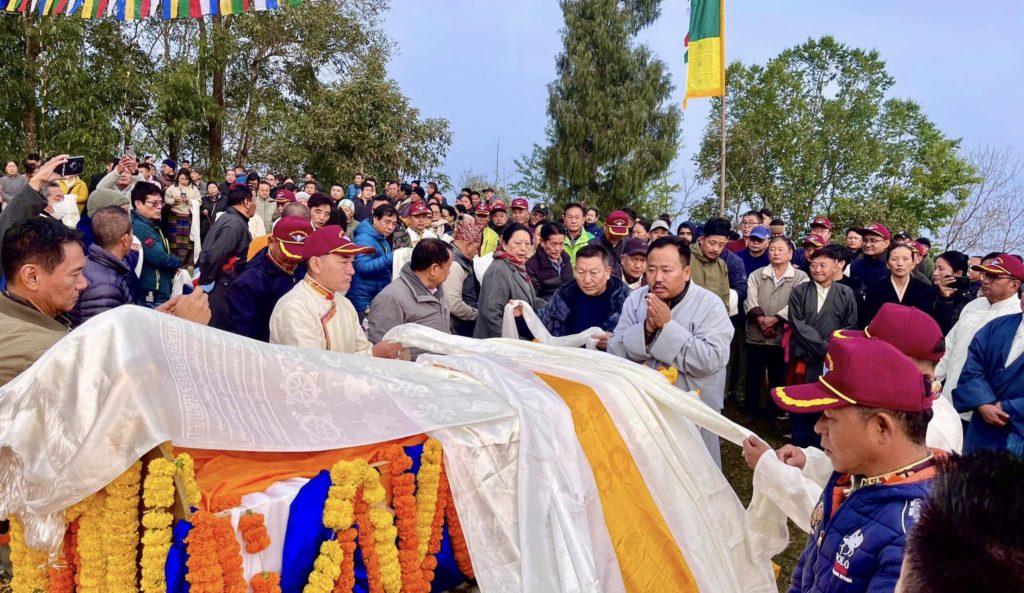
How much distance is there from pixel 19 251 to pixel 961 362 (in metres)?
4.84

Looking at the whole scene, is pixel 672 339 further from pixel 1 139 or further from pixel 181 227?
pixel 1 139

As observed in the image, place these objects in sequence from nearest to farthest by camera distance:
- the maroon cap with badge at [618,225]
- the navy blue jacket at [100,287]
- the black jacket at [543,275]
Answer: the navy blue jacket at [100,287]
the black jacket at [543,275]
the maroon cap with badge at [618,225]

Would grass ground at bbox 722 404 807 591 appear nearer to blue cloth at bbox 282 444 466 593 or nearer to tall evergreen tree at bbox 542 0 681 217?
blue cloth at bbox 282 444 466 593

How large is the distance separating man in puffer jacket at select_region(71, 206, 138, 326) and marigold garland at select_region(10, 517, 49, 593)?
5.10 feet

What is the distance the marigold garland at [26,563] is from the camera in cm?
238

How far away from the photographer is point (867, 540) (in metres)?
1.52

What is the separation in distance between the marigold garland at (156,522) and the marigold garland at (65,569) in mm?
276

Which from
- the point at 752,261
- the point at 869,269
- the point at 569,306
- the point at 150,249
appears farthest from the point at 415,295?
the point at 869,269

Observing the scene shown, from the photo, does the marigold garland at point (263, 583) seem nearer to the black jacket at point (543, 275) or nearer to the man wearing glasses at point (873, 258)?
the black jacket at point (543, 275)

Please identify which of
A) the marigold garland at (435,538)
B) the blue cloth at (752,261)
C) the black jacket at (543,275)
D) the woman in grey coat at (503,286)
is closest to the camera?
the marigold garland at (435,538)

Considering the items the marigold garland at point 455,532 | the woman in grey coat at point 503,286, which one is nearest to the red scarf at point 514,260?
the woman in grey coat at point 503,286

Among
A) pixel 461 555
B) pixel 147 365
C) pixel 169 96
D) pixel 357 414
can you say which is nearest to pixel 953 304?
pixel 461 555

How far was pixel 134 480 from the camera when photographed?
222cm

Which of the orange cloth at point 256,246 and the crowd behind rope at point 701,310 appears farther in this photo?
the orange cloth at point 256,246
